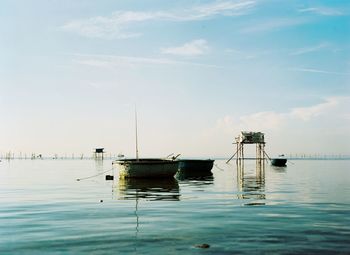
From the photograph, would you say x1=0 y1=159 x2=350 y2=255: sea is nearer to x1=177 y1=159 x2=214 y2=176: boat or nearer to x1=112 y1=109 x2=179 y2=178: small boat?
x1=112 y1=109 x2=179 y2=178: small boat

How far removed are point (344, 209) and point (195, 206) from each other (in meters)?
8.14

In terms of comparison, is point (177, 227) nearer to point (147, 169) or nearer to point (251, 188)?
point (251, 188)

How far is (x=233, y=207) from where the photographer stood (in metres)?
23.2

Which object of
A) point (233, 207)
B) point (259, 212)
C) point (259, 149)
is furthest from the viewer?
point (259, 149)

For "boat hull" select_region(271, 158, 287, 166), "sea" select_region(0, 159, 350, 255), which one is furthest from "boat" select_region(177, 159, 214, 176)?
"boat hull" select_region(271, 158, 287, 166)

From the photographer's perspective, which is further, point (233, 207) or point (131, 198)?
point (131, 198)

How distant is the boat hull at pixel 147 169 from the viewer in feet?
149

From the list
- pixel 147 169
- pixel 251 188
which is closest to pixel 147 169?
pixel 147 169

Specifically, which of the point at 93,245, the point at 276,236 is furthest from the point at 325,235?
the point at 93,245

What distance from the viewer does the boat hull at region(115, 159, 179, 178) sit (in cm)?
4556

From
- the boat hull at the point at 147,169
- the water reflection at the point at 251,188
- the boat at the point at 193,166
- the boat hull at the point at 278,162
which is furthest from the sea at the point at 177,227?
the boat hull at the point at 278,162

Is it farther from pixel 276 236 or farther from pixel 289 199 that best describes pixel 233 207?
pixel 276 236

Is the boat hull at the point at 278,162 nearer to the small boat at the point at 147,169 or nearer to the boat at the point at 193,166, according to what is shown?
the boat at the point at 193,166

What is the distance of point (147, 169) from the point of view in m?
45.6
